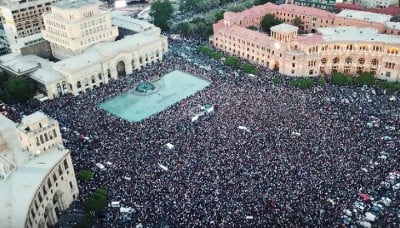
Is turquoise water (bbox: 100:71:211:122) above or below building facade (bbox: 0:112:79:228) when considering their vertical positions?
below

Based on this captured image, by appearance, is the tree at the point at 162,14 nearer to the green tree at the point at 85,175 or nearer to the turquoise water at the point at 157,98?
the turquoise water at the point at 157,98

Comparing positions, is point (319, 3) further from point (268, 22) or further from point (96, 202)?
point (96, 202)

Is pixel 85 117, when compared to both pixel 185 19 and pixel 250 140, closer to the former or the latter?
pixel 250 140

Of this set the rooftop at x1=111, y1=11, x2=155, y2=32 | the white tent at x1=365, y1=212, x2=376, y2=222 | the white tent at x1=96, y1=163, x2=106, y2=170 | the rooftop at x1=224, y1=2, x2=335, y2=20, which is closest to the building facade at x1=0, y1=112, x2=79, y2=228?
the white tent at x1=96, y1=163, x2=106, y2=170

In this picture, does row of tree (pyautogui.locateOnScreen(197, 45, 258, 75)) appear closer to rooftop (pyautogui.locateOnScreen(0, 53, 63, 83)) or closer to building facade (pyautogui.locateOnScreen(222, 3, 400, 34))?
building facade (pyautogui.locateOnScreen(222, 3, 400, 34))

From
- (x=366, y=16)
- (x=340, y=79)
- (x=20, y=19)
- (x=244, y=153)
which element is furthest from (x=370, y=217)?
(x=20, y=19)

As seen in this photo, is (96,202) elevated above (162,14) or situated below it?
below
